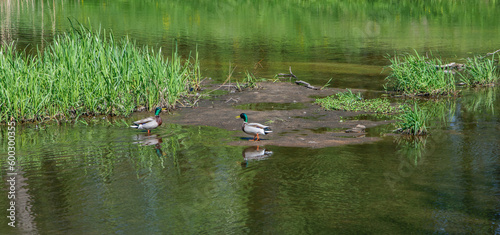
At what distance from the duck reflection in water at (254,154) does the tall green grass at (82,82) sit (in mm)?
4128

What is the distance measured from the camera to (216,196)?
8.34m

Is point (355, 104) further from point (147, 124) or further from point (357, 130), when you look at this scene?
point (147, 124)

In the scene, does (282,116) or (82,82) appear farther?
(282,116)

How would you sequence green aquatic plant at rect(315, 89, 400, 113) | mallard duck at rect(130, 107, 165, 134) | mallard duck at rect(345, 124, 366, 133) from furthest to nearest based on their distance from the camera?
green aquatic plant at rect(315, 89, 400, 113)
mallard duck at rect(345, 124, 366, 133)
mallard duck at rect(130, 107, 165, 134)

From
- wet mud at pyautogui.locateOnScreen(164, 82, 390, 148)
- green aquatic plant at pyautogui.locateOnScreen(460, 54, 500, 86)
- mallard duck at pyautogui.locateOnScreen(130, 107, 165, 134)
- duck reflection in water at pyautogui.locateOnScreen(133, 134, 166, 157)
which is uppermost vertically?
green aquatic plant at pyautogui.locateOnScreen(460, 54, 500, 86)

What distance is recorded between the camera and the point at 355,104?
14758 millimetres

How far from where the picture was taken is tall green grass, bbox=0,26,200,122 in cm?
1259

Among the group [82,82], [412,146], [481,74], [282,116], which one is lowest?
[412,146]

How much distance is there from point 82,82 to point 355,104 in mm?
6752

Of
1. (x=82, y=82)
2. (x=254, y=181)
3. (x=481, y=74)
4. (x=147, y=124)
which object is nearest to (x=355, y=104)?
(x=481, y=74)

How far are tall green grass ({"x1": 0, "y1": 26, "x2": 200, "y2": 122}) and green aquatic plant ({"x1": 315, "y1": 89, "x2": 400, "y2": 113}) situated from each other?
383cm

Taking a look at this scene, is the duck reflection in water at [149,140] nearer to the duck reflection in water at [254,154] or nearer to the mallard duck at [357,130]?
the duck reflection in water at [254,154]

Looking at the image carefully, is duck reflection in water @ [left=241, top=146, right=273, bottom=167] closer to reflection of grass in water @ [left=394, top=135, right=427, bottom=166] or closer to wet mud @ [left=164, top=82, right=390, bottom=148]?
wet mud @ [left=164, top=82, right=390, bottom=148]

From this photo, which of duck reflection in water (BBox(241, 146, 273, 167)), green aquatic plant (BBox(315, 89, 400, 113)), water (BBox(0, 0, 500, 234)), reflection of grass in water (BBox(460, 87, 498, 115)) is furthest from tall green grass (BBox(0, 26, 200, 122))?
reflection of grass in water (BBox(460, 87, 498, 115))
